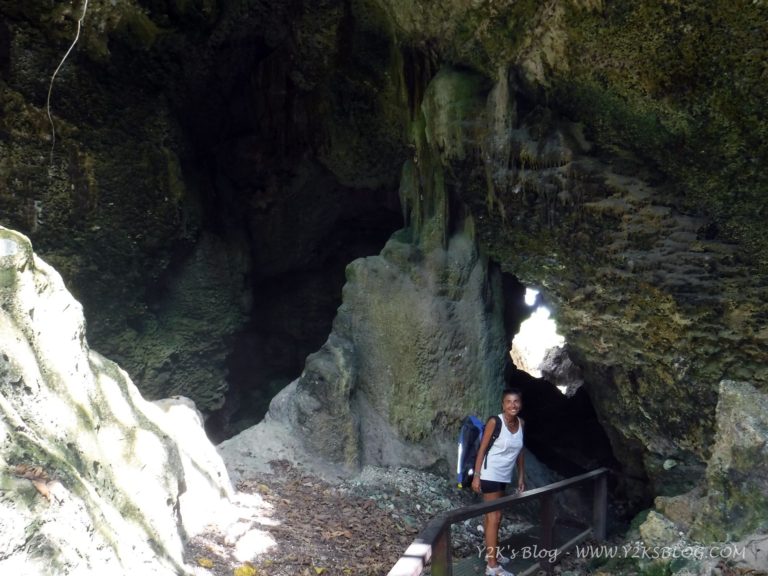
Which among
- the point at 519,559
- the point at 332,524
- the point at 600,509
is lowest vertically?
the point at 332,524

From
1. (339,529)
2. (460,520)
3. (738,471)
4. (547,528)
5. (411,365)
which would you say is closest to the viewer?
(460,520)

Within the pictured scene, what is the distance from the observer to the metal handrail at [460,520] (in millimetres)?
2656

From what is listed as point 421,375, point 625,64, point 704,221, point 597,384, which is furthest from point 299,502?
point 625,64

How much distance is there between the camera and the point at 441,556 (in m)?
3.11

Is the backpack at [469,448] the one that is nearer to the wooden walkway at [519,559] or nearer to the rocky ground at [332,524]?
the wooden walkway at [519,559]

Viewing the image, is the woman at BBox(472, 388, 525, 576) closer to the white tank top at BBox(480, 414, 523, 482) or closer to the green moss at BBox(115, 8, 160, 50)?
the white tank top at BBox(480, 414, 523, 482)

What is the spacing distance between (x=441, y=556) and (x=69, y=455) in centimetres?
176

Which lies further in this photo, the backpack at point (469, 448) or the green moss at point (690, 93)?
the backpack at point (469, 448)

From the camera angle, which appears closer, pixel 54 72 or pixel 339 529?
pixel 339 529

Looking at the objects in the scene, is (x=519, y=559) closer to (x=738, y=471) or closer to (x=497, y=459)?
(x=497, y=459)

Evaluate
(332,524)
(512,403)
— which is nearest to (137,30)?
(332,524)

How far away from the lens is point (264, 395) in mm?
10430

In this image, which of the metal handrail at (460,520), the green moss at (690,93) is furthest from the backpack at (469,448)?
the green moss at (690,93)

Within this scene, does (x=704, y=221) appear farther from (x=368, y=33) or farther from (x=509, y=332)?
(x=368, y=33)
